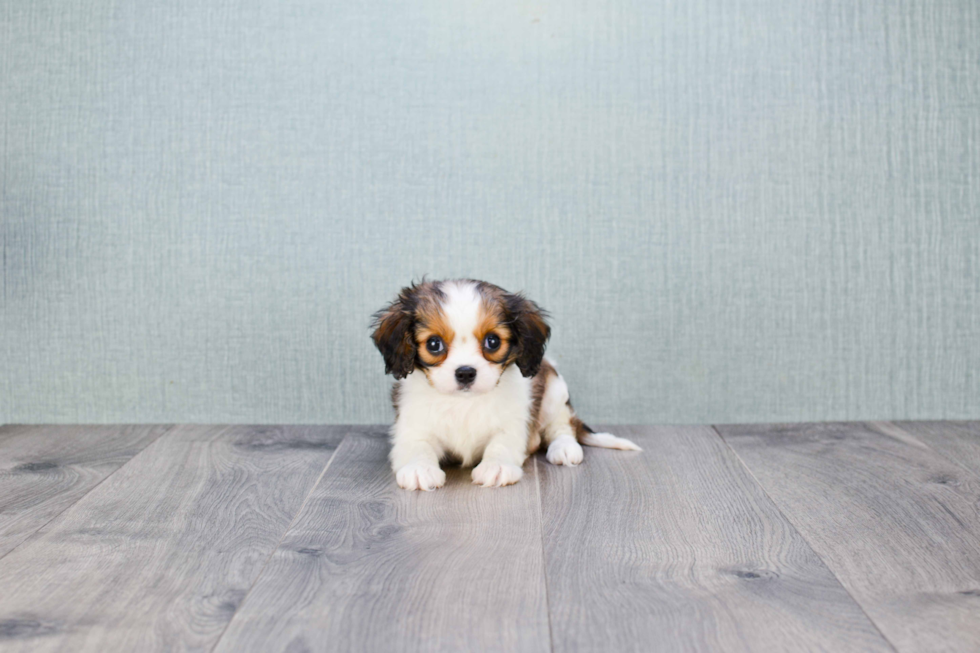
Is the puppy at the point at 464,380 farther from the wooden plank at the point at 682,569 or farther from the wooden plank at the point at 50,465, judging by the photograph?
the wooden plank at the point at 50,465

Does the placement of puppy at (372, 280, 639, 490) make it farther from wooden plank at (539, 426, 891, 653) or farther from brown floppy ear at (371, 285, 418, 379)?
wooden plank at (539, 426, 891, 653)

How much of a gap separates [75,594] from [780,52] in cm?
236

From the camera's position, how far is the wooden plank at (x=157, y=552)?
3.71 ft

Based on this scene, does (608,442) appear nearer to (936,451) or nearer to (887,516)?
(887,516)

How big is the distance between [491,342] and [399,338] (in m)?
0.22

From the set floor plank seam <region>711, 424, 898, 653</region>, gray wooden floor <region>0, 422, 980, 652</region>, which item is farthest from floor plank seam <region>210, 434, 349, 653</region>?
floor plank seam <region>711, 424, 898, 653</region>

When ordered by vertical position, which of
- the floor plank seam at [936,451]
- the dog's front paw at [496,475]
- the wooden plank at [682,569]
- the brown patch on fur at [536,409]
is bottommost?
the wooden plank at [682,569]

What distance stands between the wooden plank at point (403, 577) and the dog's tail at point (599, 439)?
1.49 ft

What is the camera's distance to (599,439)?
2.26 m

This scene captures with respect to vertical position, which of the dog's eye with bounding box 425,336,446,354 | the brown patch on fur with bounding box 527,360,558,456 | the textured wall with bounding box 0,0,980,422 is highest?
the textured wall with bounding box 0,0,980,422

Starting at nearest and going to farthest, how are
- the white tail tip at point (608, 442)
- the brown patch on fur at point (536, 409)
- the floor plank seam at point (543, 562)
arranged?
the floor plank seam at point (543, 562), the brown patch on fur at point (536, 409), the white tail tip at point (608, 442)

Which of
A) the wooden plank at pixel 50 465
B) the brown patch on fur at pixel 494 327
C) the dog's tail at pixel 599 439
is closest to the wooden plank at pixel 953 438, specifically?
the dog's tail at pixel 599 439

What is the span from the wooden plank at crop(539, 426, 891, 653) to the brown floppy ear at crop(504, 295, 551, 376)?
0.29 m

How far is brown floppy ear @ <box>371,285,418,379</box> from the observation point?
1.84 metres
